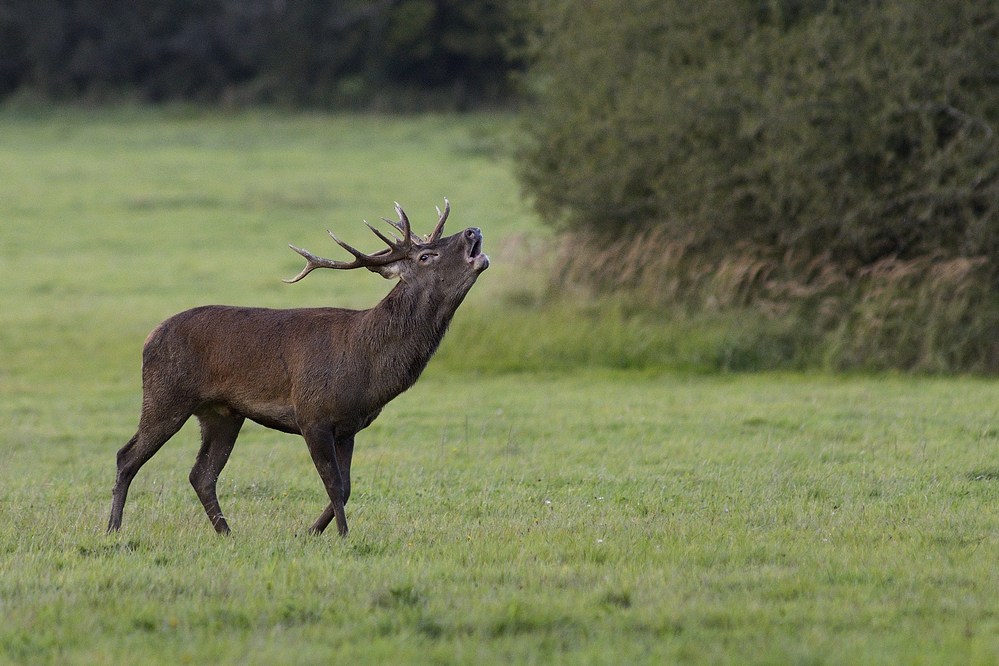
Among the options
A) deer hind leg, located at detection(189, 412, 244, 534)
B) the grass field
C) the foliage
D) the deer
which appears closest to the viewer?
the grass field

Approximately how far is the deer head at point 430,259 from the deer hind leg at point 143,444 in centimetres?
121

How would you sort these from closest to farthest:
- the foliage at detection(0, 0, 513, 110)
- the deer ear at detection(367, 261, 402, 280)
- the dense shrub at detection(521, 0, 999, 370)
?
the deer ear at detection(367, 261, 402, 280) → the dense shrub at detection(521, 0, 999, 370) → the foliage at detection(0, 0, 513, 110)

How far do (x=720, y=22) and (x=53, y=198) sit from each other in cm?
2393

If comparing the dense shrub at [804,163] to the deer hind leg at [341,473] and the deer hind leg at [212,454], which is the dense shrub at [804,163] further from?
the deer hind leg at [212,454]

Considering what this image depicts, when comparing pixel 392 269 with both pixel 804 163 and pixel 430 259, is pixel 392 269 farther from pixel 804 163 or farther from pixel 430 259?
pixel 804 163

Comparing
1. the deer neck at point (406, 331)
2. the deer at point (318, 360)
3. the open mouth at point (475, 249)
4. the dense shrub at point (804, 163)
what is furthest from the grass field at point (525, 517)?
the open mouth at point (475, 249)

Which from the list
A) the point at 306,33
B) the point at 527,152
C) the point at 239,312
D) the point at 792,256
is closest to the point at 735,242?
the point at 792,256

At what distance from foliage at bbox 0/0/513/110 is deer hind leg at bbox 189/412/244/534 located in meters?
45.6

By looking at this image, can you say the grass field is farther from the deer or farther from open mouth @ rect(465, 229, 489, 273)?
open mouth @ rect(465, 229, 489, 273)

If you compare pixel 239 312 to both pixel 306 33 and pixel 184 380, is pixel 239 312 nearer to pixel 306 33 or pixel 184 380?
pixel 184 380

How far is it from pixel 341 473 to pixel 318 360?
71 centimetres

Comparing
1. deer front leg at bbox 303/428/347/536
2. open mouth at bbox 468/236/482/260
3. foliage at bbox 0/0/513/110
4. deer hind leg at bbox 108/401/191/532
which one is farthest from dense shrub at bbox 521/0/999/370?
foliage at bbox 0/0/513/110

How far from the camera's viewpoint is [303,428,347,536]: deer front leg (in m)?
8.17

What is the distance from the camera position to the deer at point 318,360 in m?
8.30
